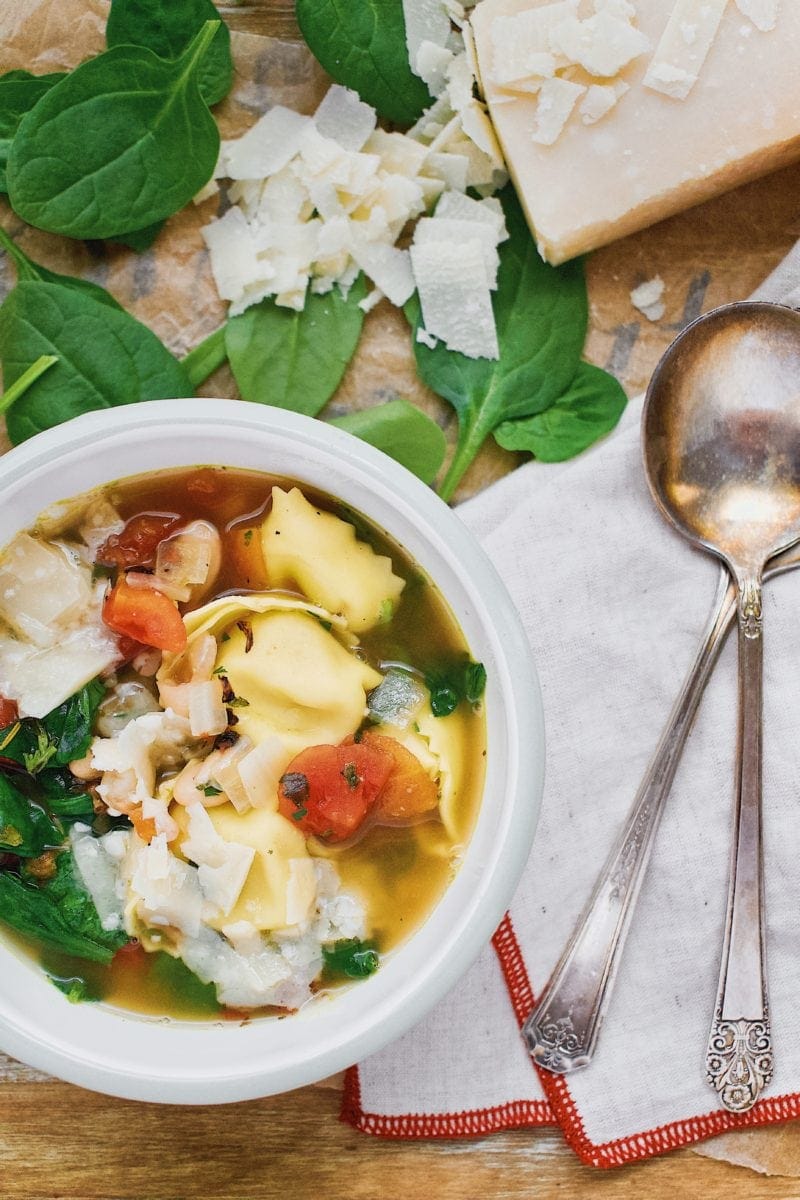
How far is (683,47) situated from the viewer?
1.82 meters

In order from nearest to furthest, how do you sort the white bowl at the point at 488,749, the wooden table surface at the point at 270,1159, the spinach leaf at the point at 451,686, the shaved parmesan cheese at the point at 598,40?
the white bowl at the point at 488,749 → the spinach leaf at the point at 451,686 → the shaved parmesan cheese at the point at 598,40 → the wooden table surface at the point at 270,1159

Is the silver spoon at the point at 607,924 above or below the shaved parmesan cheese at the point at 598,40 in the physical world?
below

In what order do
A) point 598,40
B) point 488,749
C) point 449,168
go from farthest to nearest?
point 449,168, point 598,40, point 488,749

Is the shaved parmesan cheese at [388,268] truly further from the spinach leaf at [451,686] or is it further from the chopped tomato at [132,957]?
the chopped tomato at [132,957]

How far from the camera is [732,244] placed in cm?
196

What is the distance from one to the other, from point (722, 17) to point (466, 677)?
1.15 m

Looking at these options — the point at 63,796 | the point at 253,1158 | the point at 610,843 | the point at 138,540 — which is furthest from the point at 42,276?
the point at 253,1158

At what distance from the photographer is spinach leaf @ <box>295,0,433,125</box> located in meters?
1.83

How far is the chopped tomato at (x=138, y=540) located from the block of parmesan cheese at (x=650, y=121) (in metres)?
0.78

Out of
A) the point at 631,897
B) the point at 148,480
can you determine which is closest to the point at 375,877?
the point at 631,897

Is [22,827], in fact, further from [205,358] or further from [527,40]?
[527,40]

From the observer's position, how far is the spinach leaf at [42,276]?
6.14 ft

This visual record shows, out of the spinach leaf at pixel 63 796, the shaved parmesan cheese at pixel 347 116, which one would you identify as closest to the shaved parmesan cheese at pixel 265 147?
the shaved parmesan cheese at pixel 347 116

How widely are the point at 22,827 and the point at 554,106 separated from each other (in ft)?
4.60
